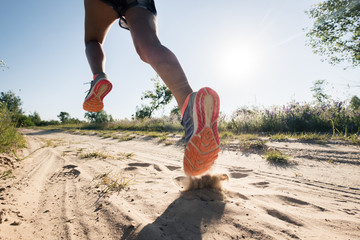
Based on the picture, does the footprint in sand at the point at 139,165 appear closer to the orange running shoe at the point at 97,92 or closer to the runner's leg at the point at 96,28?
the orange running shoe at the point at 97,92

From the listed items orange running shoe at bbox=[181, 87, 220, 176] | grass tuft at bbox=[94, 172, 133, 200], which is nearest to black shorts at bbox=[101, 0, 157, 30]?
orange running shoe at bbox=[181, 87, 220, 176]

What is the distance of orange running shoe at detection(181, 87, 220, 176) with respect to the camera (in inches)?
41.2

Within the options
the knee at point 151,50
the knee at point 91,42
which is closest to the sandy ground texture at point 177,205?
the knee at point 151,50

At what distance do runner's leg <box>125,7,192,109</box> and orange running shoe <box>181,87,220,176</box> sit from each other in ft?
0.32

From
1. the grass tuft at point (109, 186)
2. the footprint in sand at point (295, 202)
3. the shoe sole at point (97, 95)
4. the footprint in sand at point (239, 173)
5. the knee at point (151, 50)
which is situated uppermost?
the knee at point (151, 50)

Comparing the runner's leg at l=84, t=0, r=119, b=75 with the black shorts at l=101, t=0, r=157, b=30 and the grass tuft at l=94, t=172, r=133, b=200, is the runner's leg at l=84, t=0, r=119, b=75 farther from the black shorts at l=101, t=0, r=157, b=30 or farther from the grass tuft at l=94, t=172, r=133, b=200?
the grass tuft at l=94, t=172, r=133, b=200

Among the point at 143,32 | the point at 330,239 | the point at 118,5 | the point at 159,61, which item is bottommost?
the point at 330,239

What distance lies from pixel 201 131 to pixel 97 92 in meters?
1.20

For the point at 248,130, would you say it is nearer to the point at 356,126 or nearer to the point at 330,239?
the point at 356,126

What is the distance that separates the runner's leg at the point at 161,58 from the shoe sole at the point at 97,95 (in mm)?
647

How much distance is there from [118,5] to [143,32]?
15.9 inches

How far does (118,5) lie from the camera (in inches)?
54.4

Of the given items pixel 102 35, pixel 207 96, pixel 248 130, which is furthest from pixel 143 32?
pixel 248 130

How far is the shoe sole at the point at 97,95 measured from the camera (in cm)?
167
